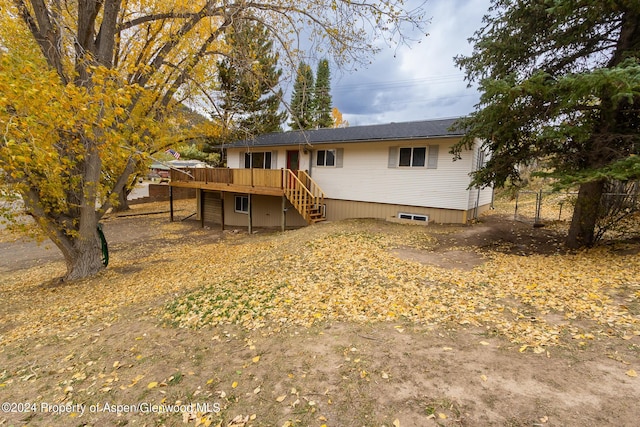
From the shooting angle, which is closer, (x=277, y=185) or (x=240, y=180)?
(x=277, y=185)

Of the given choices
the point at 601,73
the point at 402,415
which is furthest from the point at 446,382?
the point at 601,73

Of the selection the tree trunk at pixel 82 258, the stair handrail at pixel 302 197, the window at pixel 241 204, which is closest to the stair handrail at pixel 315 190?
the stair handrail at pixel 302 197

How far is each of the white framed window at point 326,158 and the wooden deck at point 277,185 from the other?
1.10 m

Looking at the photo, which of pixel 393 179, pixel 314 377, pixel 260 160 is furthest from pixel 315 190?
pixel 314 377

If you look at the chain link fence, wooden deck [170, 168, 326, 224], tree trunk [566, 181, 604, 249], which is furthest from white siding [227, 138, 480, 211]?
tree trunk [566, 181, 604, 249]

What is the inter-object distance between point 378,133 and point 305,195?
418cm

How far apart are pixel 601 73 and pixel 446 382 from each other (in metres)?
5.57

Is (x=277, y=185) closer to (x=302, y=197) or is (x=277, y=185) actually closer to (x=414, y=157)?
(x=302, y=197)

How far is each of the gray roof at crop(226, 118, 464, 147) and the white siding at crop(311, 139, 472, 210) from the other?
0.37 meters

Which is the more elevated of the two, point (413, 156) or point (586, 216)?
point (413, 156)

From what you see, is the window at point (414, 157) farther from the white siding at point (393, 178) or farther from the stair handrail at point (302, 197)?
the stair handrail at point (302, 197)

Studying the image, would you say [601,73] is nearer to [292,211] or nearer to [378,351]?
[378,351]

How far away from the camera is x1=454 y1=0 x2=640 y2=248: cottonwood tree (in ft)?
18.0

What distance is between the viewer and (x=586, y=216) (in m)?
7.14
